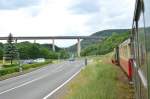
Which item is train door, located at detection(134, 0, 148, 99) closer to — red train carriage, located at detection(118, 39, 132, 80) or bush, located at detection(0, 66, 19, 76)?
red train carriage, located at detection(118, 39, 132, 80)

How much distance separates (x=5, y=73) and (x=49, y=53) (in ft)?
371

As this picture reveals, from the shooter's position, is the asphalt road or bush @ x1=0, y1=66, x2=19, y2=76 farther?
bush @ x1=0, y1=66, x2=19, y2=76

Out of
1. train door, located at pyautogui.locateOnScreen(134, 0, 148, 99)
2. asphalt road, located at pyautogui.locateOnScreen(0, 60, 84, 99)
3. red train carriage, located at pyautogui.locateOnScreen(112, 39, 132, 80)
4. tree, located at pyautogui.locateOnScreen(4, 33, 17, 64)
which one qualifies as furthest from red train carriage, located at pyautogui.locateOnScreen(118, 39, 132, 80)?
tree, located at pyautogui.locateOnScreen(4, 33, 17, 64)

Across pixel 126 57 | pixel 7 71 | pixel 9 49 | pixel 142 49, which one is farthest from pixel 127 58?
pixel 9 49

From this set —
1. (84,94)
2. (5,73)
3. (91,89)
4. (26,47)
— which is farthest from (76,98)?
(26,47)

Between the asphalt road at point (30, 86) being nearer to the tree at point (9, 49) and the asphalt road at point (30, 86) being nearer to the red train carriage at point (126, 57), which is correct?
the red train carriage at point (126, 57)

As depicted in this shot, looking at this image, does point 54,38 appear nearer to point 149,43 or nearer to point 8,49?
point 8,49

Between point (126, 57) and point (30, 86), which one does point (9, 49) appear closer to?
point (30, 86)

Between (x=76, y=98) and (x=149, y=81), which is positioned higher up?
(x=149, y=81)

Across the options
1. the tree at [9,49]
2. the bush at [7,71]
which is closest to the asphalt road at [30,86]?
the bush at [7,71]

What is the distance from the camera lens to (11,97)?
2473 centimetres

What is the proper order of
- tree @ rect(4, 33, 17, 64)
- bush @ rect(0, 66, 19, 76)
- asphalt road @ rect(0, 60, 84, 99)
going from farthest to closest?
1. tree @ rect(4, 33, 17, 64)
2. bush @ rect(0, 66, 19, 76)
3. asphalt road @ rect(0, 60, 84, 99)

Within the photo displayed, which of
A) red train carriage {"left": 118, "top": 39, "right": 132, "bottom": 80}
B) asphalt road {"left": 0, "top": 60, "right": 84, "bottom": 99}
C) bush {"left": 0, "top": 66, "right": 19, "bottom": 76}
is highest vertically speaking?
red train carriage {"left": 118, "top": 39, "right": 132, "bottom": 80}

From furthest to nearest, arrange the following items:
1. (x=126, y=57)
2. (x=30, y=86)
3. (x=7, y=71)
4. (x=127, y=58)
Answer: (x=7, y=71) → (x=30, y=86) → (x=126, y=57) → (x=127, y=58)
